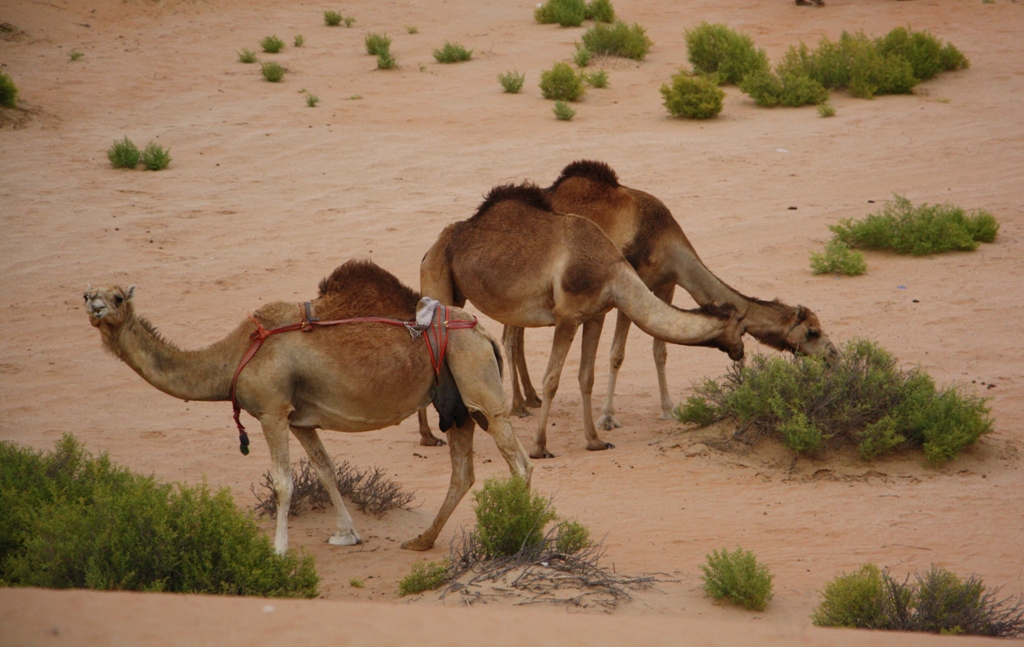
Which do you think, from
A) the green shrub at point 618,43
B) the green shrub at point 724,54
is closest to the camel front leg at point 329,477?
the green shrub at point 724,54

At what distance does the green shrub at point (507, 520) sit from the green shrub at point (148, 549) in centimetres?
108

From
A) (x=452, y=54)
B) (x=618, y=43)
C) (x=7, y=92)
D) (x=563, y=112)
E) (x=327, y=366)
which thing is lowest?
(x=327, y=366)

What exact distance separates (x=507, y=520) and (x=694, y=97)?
15.7 metres

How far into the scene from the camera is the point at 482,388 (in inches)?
258

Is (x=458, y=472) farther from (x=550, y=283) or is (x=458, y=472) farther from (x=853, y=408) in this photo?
(x=853, y=408)

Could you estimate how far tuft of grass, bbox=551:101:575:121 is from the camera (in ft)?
66.2

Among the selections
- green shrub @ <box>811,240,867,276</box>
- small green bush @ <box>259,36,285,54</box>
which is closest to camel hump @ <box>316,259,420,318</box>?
green shrub @ <box>811,240,867,276</box>

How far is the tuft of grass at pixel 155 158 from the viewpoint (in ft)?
58.4

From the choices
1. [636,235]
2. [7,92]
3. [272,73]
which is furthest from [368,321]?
[272,73]

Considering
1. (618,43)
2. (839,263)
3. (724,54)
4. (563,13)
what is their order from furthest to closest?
(563,13)
(618,43)
(724,54)
(839,263)

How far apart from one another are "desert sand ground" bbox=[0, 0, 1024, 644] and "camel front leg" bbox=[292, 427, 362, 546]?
0.17 meters

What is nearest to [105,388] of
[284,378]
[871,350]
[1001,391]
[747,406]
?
[284,378]

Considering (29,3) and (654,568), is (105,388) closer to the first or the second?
A: (654,568)

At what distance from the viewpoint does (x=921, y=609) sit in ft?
18.2
